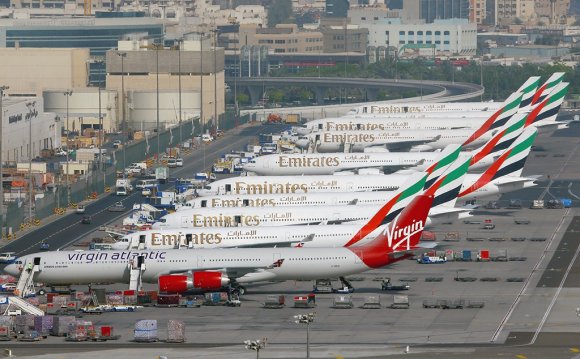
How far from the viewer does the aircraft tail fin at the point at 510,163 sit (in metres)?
157

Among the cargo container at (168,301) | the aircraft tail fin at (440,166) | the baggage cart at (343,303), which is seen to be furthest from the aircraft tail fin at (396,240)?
the aircraft tail fin at (440,166)

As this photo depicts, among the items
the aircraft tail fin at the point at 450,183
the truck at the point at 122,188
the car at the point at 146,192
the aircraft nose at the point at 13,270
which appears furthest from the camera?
the truck at the point at 122,188

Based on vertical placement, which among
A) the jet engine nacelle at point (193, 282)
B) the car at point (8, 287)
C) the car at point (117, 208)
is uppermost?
the jet engine nacelle at point (193, 282)

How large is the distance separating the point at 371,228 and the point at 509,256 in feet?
56.2

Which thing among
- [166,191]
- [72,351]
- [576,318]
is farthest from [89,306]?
[166,191]

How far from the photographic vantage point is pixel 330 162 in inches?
7318

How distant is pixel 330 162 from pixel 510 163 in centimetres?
3239

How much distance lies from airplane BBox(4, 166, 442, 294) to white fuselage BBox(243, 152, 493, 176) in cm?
A: 6185

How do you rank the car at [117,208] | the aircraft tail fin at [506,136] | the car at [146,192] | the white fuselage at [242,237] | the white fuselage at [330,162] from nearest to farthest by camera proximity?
the white fuselage at [242,237] → the aircraft tail fin at [506,136] → the car at [117,208] → the white fuselage at [330,162] → the car at [146,192]

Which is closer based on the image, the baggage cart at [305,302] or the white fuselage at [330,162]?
the baggage cart at [305,302]

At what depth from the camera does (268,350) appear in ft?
332

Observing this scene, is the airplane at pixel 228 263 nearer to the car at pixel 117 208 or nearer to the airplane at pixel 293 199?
the airplane at pixel 293 199

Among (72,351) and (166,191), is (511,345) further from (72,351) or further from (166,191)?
(166,191)

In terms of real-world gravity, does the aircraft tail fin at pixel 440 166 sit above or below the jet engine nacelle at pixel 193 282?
above
